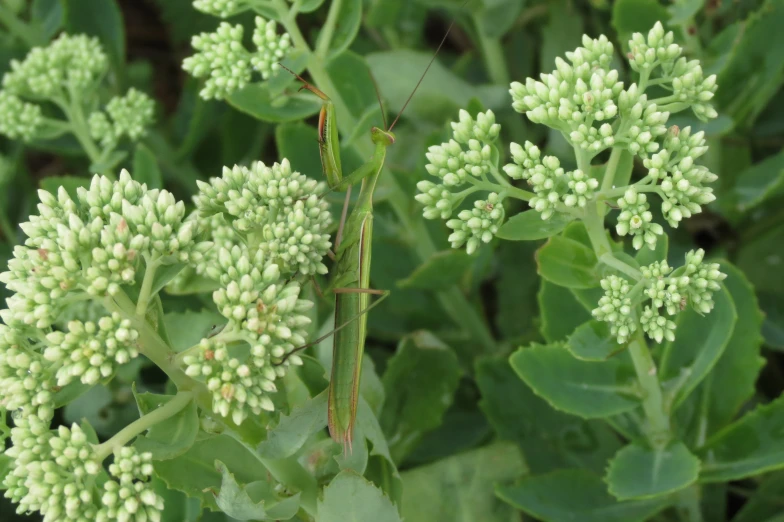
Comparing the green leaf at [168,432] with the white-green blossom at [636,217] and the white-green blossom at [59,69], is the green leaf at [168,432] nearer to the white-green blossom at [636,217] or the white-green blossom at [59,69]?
the white-green blossom at [636,217]

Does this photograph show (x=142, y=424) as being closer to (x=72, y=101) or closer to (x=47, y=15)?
(x=72, y=101)

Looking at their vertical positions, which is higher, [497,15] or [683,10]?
[683,10]

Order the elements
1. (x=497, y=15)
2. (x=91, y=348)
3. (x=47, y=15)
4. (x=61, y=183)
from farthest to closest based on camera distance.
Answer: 1. (x=47, y=15)
2. (x=497, y=15)
3. (x=61, y=183)
4. (x=91, y=348)

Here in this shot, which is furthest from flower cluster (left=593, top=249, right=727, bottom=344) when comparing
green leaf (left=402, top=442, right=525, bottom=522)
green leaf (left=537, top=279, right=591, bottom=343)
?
green leaf (left=402, top=442, right=525, bottom=522)

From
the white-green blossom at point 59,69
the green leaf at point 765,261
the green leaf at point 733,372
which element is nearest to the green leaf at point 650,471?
the green leaf at point 733,372

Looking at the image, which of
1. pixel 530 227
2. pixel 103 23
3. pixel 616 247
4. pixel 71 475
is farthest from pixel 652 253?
pixel 103 23

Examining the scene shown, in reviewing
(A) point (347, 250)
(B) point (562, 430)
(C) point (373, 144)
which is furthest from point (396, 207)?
(B) point (562, 430)

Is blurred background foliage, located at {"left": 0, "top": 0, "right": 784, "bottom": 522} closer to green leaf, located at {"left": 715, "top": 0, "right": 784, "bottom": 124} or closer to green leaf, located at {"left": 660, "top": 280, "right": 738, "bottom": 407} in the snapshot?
green leaf, located at {"left": 715, "top": 0, "right": 784, "bottom": 124}
